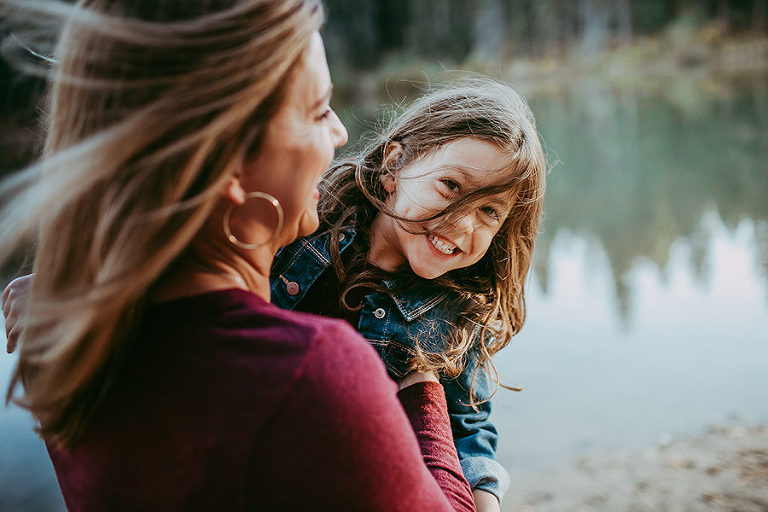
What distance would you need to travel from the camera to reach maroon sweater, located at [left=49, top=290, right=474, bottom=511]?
83 cm

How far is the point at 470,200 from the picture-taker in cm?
188

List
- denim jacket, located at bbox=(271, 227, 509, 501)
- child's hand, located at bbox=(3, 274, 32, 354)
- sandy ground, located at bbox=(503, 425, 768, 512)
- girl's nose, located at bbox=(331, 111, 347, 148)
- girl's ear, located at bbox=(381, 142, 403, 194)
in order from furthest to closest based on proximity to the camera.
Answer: sandy ground, located at bbox=(503, 425, 768, 512) < girl's ear, located at bbox=(381, 142, 403, 194) < denim jacket, located at bbox=(271, 227, 509, 501) < child's hand, located at bbox=(3, 274, 32, 354) < girl's nose, located at bbox=(331, 111, 347, 148)

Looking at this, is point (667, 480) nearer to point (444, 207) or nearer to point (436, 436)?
point (444, 207)

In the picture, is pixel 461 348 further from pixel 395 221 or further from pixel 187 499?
pixel 187 499

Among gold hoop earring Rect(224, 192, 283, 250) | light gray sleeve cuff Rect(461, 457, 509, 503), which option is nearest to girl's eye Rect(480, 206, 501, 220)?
light gray sleeve cuff Rect(461, 457, 509, 503)

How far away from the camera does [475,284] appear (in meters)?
2.07

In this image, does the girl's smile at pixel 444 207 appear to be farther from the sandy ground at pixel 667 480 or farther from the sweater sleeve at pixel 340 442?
the sandy ground at pixel 667 480

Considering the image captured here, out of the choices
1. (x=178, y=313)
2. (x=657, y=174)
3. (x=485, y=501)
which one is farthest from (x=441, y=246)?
(x=657, y=174)

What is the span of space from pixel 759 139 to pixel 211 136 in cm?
1413

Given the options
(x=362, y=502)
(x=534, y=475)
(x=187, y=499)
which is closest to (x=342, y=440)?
(x=362, y=502)

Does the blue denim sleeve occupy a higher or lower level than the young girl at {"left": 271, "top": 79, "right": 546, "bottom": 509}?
lower

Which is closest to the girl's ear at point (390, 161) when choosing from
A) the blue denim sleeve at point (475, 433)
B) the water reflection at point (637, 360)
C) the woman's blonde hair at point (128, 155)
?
the blue denim sleeve at point (475, 433)

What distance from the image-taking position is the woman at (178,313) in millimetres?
835

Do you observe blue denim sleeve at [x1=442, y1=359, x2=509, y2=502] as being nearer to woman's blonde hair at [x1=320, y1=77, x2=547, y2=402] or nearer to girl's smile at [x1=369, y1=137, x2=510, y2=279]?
woman's blonde hair at [x1=320, y1=77, x2=547, y2=402]
